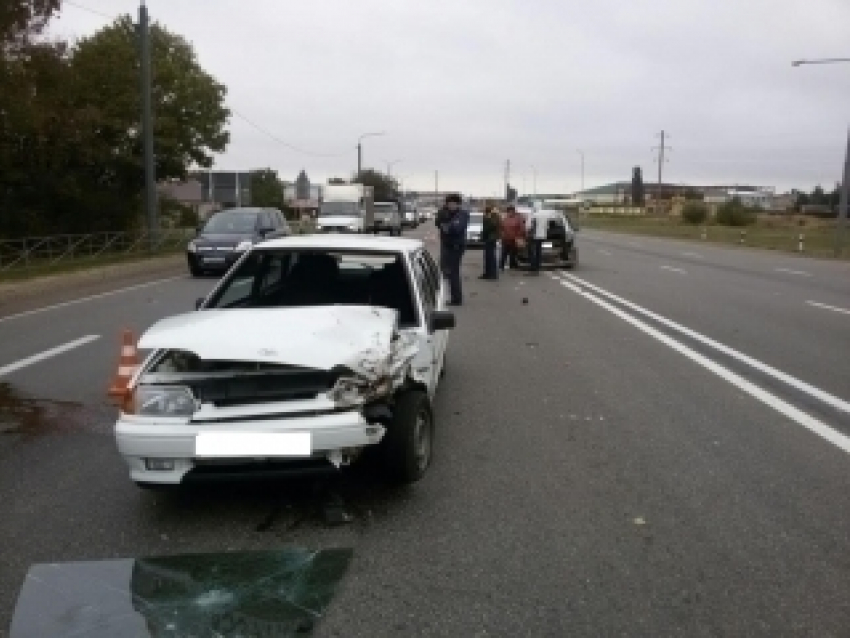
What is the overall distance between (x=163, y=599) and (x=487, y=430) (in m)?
3.20

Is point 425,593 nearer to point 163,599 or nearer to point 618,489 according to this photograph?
point 163,599

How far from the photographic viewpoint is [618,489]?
5086 millimetres

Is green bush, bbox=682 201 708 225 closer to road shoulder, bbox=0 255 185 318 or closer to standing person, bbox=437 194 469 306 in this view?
road shoulder, bbox=0 255 185 318

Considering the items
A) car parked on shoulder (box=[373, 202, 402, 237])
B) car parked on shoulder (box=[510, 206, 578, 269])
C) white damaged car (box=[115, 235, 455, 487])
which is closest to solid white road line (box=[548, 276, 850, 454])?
white damaged car (box=[115, 235, 455, 487])

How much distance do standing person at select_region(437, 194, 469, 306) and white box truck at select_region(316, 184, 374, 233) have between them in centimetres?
2071

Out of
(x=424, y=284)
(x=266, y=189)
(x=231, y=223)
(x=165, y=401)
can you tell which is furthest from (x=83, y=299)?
(x=266, y=189)

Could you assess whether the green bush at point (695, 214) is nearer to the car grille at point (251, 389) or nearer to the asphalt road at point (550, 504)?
the asphalt road at point (550, 504)

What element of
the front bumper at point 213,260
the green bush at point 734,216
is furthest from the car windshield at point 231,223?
the green bush at point 734,216

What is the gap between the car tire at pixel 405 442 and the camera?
15.6ft

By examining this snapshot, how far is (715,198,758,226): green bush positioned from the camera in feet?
234

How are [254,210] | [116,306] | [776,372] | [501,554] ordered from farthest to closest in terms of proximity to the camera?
[254,210]
[116,306]
[776,372]
[501,554]

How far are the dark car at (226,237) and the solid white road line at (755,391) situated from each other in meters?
12.0

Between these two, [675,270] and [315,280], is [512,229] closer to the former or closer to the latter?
[675,270]

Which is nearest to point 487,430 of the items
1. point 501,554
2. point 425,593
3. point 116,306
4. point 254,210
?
point 501,554
